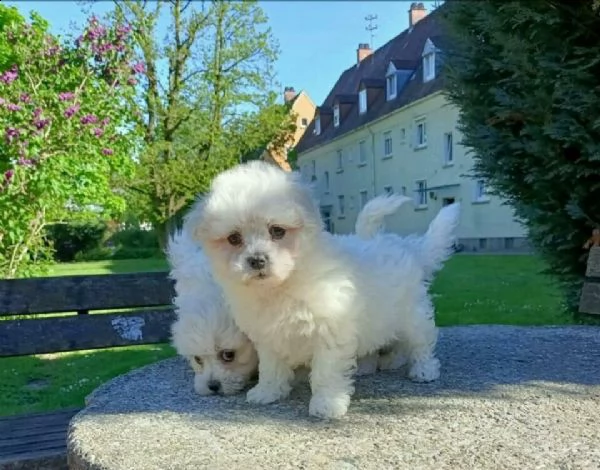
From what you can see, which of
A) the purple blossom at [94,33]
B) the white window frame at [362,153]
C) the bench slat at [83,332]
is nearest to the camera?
the bench slat at [83,332]

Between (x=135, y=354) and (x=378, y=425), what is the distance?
219 inches

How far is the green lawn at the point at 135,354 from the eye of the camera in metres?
5.79

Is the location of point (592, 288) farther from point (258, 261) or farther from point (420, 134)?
point (420, 134)

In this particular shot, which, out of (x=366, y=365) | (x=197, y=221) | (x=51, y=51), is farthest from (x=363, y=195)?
(x=197, y=221)

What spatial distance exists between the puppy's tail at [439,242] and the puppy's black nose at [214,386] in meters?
1.36

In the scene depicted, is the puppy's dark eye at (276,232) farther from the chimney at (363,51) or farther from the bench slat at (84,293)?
the chimney at (363,51)

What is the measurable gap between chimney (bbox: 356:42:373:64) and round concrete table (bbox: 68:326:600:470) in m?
41.2

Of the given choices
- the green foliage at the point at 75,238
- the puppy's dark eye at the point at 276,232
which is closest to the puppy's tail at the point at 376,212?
the puppy's dark eye at the point at 276,232

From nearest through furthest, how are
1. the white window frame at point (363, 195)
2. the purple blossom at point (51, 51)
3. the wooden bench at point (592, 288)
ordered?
the wooden bench at point (592, 288) → the purple blossom at point (51, 51) → the white window frame at point (363, 195)

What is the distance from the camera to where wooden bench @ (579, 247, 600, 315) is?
4.32m

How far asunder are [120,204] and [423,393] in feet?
23.1

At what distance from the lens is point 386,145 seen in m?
33.9

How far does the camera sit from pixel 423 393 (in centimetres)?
305

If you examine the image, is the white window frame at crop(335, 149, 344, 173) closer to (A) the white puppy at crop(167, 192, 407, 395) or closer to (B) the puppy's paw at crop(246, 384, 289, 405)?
(A) the white puppy at crop(167, 192, 407, 395)
